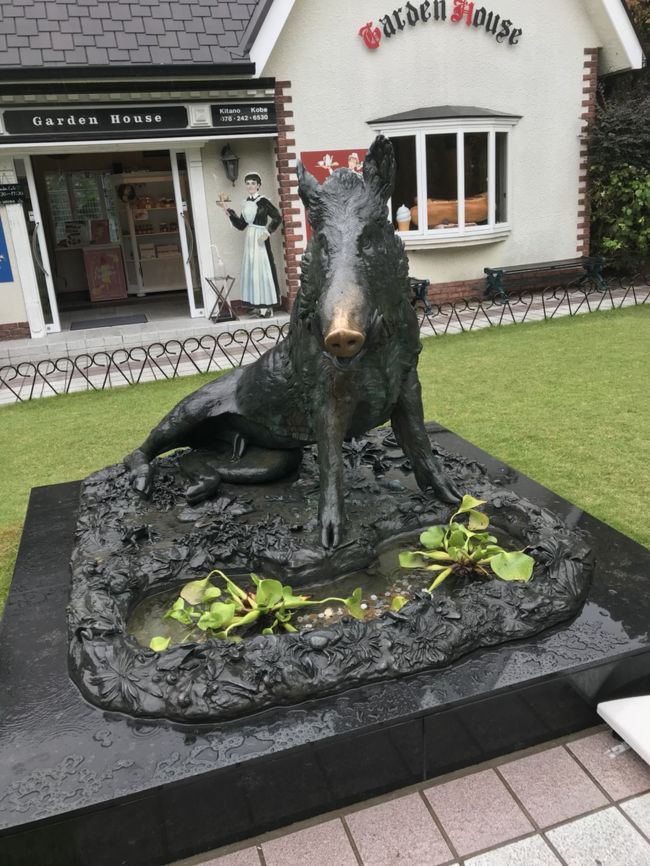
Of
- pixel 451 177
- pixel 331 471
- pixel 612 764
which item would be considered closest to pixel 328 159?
pixel 451 177

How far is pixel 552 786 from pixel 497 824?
0.23 m

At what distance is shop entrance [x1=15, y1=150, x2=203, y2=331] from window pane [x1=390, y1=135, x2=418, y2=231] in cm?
388

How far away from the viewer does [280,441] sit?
10.8ft

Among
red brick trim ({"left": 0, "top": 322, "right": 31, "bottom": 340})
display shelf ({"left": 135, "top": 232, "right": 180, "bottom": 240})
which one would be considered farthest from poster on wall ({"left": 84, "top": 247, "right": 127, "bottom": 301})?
red brick trim ({"left": 0, "top": 322, "right": 31, "bottom": 340})

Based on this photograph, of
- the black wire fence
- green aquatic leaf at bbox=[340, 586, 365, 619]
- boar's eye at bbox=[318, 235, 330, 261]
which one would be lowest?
the black wire fence

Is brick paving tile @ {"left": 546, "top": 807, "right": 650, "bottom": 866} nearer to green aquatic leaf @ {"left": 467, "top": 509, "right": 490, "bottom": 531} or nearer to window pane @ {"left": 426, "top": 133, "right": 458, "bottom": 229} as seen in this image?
green aquatic leaf @ {"left": 467, "top": 509, "right": 490, "bottom": 531}

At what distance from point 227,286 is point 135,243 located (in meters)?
3.67

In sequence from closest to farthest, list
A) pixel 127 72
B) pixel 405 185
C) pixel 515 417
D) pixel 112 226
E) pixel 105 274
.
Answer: pixel 515 417 < pixel 127 72 < pixel 405 185 < pixel 105 274 < pixel 112 226

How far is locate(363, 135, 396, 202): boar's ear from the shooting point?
7.85ft

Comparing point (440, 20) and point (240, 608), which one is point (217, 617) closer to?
point (240, 608)

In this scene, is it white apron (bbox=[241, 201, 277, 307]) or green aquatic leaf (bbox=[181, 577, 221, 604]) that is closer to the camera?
green aquatic leaf (bbox=[181, 577, 221, 604])

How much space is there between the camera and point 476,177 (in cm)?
1137

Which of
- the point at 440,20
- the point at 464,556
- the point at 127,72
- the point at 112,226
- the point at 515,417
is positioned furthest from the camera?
the point at 112,226

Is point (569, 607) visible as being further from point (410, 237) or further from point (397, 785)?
point (410, 237)
